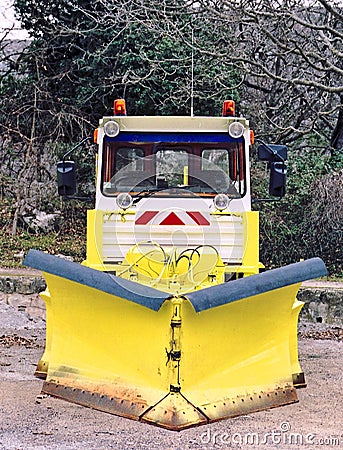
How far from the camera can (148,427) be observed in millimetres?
5445

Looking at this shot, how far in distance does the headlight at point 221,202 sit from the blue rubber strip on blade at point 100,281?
1801mm

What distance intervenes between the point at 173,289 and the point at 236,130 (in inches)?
87.0

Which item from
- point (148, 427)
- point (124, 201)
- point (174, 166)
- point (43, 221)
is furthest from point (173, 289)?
point (43, 221)

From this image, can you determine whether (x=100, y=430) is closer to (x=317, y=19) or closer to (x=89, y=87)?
(x=89, y=87)

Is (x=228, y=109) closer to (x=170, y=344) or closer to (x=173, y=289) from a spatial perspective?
(x=173, y=289)

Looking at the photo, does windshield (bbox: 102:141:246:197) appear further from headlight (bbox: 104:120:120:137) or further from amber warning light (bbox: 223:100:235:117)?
amber warning light (bbox: 223:100:235:117)

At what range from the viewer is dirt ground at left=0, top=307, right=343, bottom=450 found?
16.9 ft

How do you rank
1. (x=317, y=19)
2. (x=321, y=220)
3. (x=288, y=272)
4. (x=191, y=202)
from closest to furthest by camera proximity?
1. (x=288, y=272)
2. (x=191, y=202)
3. (x=321, y=220)
4. (x=317, y=19)

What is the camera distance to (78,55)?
1648 centimetres

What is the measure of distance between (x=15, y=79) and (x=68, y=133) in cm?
178

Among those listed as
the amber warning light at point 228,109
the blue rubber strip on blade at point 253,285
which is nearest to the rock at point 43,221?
the amber warning light at point 228,109

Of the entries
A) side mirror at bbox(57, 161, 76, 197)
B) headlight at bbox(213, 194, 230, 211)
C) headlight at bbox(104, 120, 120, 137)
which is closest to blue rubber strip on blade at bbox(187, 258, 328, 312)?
headlight at bbox(213, 194, 230, 211)

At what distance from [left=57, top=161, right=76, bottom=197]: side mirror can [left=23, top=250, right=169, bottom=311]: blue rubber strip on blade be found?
180 cm

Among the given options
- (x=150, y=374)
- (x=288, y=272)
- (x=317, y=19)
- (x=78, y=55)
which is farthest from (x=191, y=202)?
(x=317, y=19)
